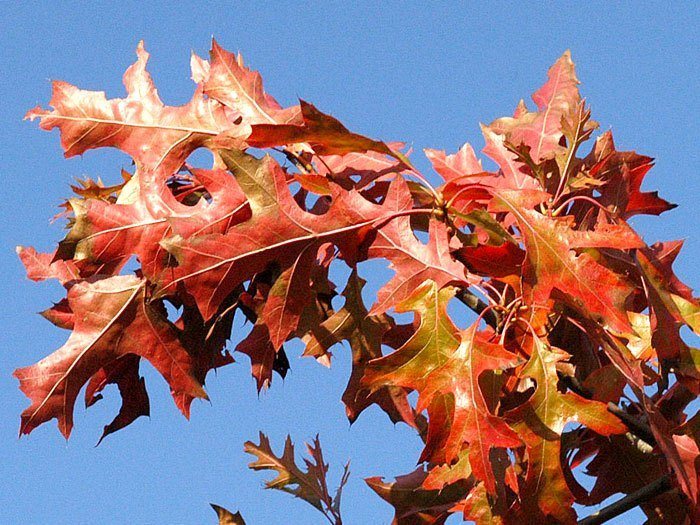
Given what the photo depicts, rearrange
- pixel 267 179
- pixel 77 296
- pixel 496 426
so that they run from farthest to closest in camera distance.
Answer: pixel 77 296
pixel 267 179
pixel 496 426

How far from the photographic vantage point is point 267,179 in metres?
1.86

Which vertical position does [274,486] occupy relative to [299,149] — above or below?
below

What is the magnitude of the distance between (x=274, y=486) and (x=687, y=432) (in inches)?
40.9

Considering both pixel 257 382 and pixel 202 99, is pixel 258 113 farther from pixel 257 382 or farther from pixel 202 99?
pixel 257 382

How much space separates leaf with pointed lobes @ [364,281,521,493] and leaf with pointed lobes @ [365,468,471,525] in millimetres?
403

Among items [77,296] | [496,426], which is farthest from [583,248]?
[77,296]

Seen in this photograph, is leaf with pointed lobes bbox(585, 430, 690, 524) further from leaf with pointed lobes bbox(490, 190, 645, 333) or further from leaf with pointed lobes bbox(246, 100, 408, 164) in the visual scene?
leaf with pointed lobes bbox(246, 100, 408, 164)

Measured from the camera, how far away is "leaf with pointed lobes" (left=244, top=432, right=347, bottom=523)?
99.2 inches

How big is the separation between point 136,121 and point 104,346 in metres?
0.48

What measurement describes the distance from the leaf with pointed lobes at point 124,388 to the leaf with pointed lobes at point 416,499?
0.53 meters

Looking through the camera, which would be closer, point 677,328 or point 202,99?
point 677,328

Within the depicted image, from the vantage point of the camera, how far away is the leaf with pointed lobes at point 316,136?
6.08ft

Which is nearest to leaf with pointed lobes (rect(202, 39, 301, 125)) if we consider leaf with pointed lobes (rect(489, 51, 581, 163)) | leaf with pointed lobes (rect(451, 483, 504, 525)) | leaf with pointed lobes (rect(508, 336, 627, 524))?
leaf with pointed lobes (rect(489, 51, 581, 163))

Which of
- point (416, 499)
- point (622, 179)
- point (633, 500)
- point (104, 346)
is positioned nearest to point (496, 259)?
point (622, 179)
